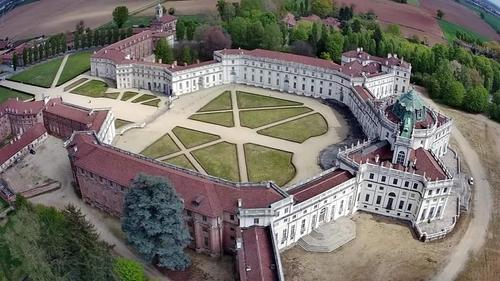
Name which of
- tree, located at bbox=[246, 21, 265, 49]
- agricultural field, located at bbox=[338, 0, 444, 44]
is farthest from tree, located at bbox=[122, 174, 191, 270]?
agricultural field, located at bbox=[338, 0, 444, 44]

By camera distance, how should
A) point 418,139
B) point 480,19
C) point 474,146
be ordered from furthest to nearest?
point 480,19, point 474,146, point 418,139

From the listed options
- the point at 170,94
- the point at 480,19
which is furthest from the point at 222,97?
the point at 480,19

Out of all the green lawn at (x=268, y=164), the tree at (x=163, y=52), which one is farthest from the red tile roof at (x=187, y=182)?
the tree at (x=163, y=52)

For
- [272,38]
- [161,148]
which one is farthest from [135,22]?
[161,148]

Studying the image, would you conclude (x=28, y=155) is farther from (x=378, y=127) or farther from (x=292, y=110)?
(x=378, y=127)

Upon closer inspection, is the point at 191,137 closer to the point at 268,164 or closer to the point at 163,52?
the point at 268,164

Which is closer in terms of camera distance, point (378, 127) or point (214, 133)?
point (378, 127)

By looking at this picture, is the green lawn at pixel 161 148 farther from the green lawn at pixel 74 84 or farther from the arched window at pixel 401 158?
the arched window at pixel 401 158
